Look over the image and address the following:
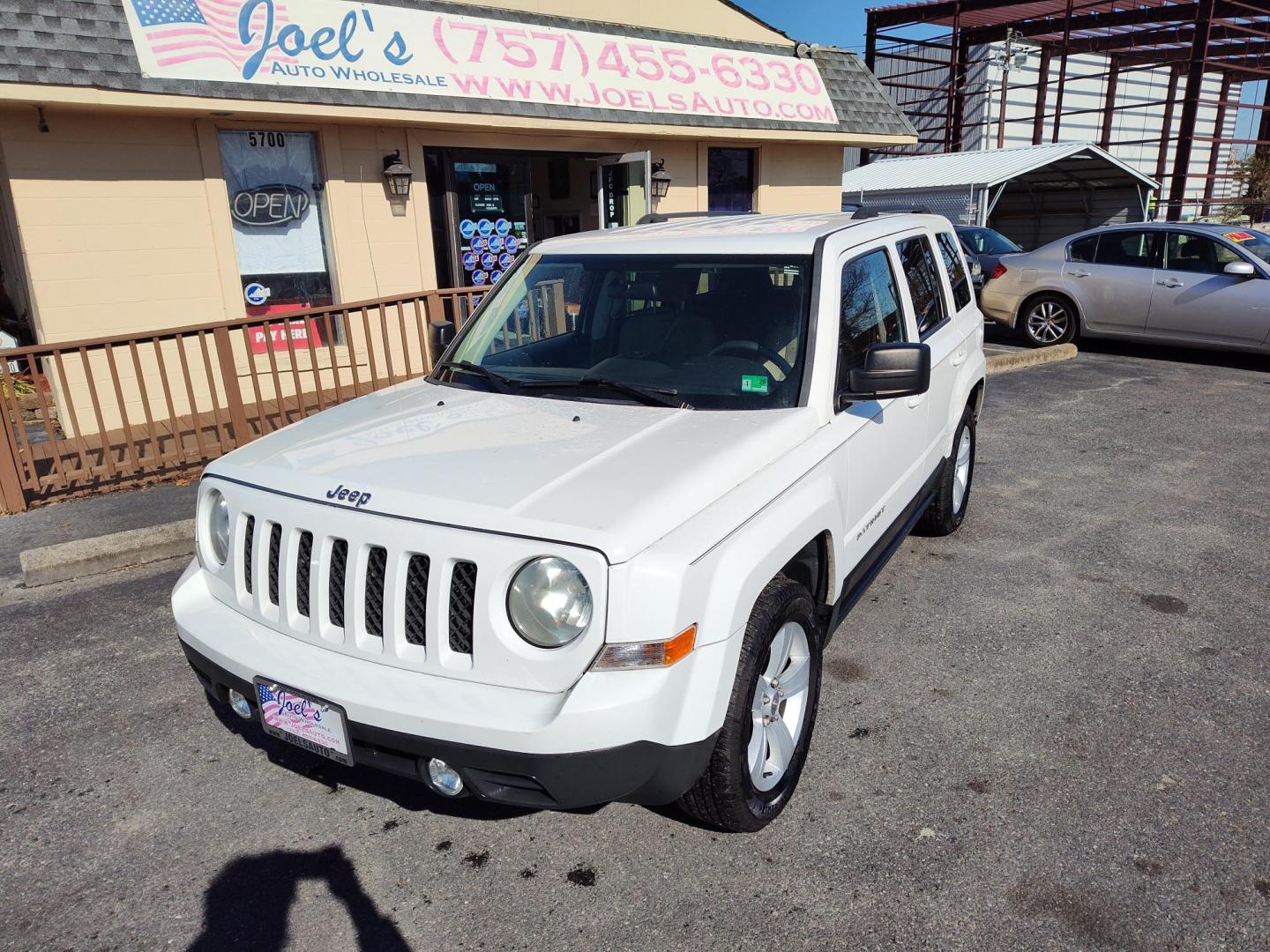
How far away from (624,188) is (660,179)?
482 mm

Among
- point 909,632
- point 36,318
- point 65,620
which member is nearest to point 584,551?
point 909,632

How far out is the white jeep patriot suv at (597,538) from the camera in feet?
7.48

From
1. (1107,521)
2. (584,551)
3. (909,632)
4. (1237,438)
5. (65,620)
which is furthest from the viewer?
(1237,438)

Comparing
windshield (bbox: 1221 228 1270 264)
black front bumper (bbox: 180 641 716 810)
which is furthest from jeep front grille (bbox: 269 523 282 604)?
windshield (bbox: 1221 228 1270 264)

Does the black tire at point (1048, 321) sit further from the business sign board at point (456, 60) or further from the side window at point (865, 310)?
the side window at point (865, 310)

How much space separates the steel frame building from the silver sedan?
18264 mm

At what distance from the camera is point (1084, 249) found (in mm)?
11344

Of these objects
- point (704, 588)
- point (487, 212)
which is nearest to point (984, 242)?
point (487, 212)

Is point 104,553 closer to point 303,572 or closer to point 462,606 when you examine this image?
point 303,572

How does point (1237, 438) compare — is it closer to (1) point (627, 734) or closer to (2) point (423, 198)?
(1) point (627, 734)

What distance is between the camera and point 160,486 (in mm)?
6574

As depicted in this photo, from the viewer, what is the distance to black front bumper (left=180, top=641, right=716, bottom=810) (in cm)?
226

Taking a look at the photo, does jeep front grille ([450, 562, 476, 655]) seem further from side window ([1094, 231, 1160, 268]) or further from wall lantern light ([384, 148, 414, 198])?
side window ([1094, 231, 1160, 268])

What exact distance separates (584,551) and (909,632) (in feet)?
8.10
